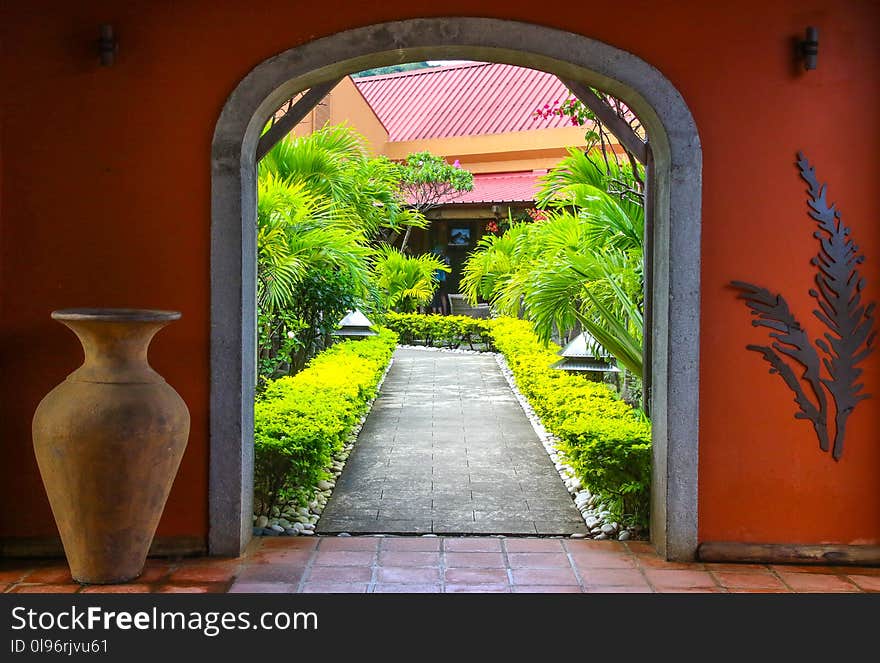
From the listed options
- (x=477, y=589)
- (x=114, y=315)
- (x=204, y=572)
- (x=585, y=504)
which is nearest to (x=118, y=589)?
(x=204, y=572)

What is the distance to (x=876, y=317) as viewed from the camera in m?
4.33

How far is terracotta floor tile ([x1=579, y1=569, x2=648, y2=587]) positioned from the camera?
4.05m

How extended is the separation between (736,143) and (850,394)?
129 centimetres

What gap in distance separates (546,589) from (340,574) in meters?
0.93

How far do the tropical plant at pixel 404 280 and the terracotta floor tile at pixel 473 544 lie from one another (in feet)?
36.4

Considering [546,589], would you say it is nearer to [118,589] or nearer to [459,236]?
[118,589]

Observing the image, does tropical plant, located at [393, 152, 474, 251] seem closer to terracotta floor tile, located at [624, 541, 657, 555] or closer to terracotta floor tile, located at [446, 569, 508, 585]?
terracotta floor tile, located at [624, 541, 657, 555]

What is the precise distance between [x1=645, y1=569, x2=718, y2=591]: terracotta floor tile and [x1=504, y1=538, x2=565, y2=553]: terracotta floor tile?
0.53 meters

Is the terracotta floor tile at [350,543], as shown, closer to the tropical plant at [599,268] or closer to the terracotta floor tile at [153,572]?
the terracotta floor tile at [153,572]

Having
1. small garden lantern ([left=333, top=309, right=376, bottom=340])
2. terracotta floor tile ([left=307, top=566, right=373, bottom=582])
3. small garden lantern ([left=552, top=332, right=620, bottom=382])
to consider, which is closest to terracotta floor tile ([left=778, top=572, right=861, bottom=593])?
terracotta floor tile ([left=307, top=566, right=373, bottom=582])

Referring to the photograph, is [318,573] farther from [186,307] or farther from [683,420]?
[683,420]

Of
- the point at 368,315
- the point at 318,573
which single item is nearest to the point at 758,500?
the point at 318,573

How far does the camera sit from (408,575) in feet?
13.5

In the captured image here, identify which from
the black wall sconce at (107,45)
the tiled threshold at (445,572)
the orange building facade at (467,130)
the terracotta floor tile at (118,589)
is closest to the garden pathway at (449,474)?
the tiled threshold at (445,572)
